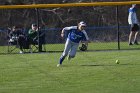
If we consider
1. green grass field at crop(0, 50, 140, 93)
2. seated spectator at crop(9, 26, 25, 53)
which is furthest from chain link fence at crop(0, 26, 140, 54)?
green grass field at crop(0, 50, 140, 93)

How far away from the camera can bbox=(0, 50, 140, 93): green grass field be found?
1098 centimetres

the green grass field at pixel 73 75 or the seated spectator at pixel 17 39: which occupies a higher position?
the green grass field at pixel 73 75

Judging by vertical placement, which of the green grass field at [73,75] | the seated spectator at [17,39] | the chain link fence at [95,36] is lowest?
the chain link fence at [95,36]

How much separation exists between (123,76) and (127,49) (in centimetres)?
870

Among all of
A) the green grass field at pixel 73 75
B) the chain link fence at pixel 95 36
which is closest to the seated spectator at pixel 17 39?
the chain link fence at pixel 95 36

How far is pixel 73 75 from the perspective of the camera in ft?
43.3

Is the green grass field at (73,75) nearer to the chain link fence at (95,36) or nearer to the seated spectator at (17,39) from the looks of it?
the seated spectator at (17,39)

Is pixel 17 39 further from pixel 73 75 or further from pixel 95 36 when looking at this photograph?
pixel 73 75

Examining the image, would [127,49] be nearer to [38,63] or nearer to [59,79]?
[38,63]

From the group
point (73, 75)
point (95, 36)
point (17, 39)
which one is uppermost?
point (73, 75)

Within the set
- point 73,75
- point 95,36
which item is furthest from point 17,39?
point 73,75

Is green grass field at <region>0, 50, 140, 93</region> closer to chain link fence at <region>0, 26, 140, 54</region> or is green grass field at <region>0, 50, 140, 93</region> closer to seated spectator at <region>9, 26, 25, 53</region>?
seated spectator at <region>9, 26, 25, 53</region>

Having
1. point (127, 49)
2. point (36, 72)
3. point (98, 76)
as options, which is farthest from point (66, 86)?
point (127, 49)

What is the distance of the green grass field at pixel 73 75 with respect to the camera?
1098 cm
